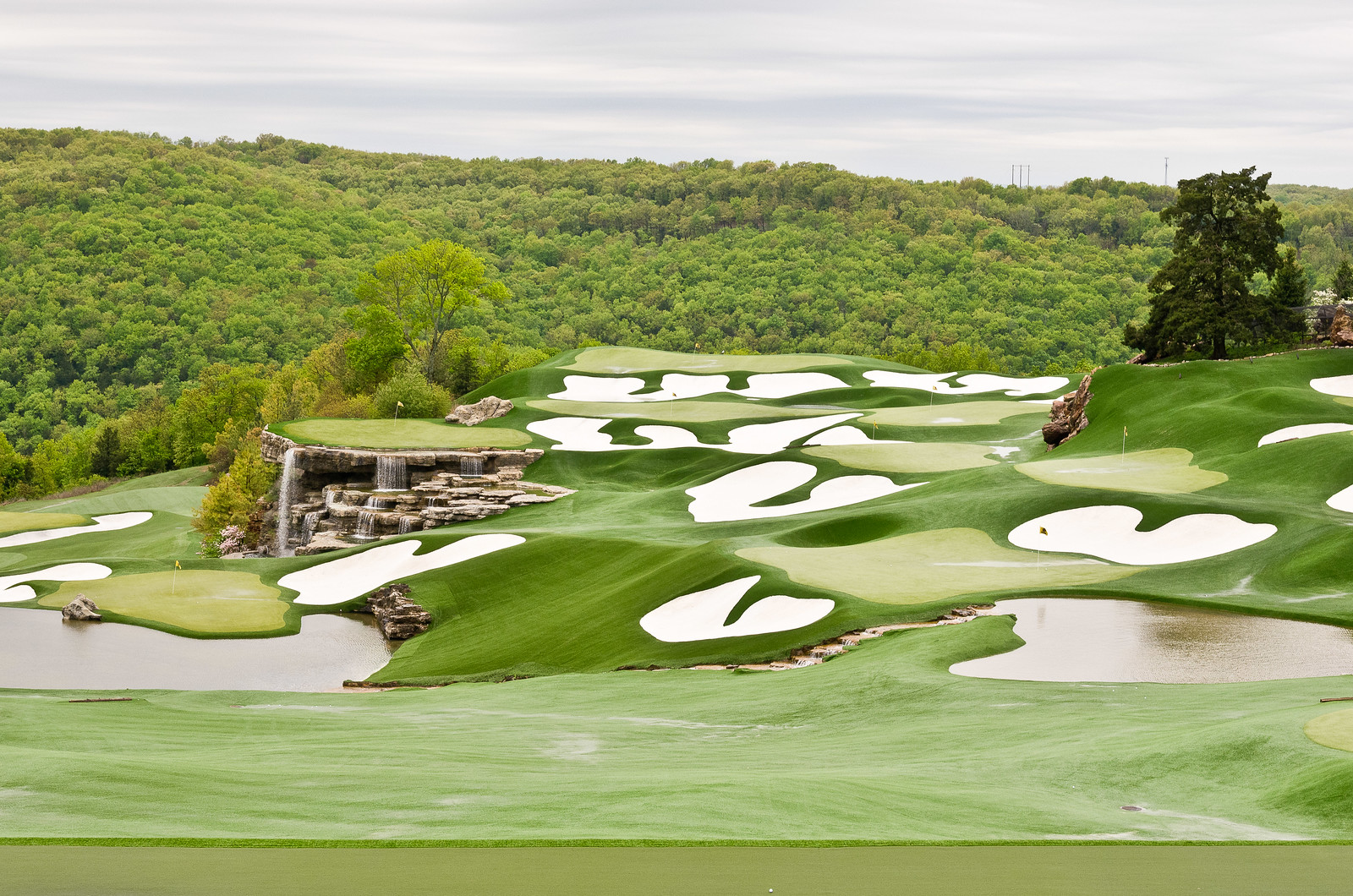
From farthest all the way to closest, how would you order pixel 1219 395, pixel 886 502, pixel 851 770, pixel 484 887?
1. pixel 1219 395
2. pixel 886 502
3. pixel 851 770
4. pixel 484 887

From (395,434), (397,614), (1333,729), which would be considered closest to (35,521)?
(395,434)

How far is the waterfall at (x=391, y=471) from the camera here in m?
50.2

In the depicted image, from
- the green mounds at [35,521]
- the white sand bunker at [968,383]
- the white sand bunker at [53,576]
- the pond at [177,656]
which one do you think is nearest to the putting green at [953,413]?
the white sand bunker at [968,383]

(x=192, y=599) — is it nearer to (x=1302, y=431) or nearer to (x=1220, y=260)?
(x=1302, y=431)

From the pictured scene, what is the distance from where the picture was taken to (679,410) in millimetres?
62250

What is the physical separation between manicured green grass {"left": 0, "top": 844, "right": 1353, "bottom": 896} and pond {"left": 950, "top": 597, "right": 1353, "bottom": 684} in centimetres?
1069

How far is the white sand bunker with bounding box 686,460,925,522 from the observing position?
130 ft

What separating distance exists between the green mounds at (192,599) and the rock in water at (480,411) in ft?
82.8

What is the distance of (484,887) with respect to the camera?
6.95 meters

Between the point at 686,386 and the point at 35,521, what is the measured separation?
111 ft

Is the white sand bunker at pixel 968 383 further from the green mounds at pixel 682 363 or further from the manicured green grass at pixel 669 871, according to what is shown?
the manicured green grass at pixel 669 871

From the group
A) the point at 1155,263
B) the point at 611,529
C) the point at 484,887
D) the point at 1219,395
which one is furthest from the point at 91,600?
the point at 1155,263

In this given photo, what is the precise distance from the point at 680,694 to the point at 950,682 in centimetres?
429

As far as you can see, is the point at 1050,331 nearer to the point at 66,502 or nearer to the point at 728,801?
the point at 66,502
